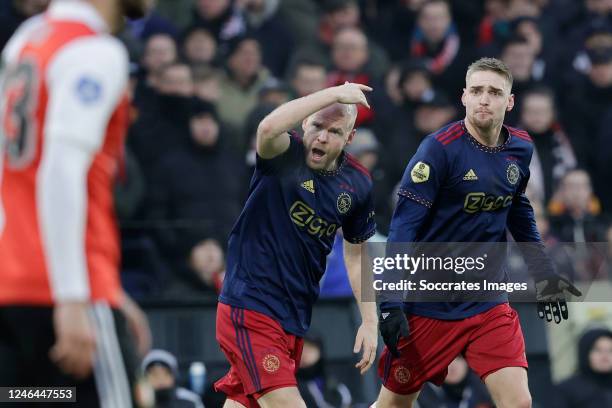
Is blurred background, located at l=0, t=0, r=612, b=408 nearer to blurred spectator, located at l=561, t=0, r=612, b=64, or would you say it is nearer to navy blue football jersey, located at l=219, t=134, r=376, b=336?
blurred spectator, located at l=561, t=0, r=612, b=64

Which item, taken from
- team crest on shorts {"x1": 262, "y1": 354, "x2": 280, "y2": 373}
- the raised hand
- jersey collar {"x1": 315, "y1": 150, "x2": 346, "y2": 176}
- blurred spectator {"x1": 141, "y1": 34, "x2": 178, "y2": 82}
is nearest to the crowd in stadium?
blurred spectator {"x1": 141, "y1": 34, "x2": 178, "y2": 82}

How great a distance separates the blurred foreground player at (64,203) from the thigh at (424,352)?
11.5 ft

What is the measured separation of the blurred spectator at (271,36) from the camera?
1452 centimetres

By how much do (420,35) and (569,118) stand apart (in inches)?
76.3

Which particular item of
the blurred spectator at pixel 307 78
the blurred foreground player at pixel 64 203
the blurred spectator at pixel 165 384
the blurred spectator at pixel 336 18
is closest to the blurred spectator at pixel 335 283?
the blurred spectator at pixel 165 384

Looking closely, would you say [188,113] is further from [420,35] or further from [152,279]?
[420,35]

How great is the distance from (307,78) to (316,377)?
12.0 ft

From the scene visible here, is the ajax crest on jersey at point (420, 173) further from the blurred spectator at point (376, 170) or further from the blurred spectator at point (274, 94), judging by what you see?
the blurred spectator at point (274, 94)

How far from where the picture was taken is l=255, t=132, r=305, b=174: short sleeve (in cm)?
745

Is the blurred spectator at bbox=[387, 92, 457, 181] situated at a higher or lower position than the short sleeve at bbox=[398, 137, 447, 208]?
higher

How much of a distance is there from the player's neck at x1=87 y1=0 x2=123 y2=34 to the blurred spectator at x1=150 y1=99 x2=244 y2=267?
7.24 metres

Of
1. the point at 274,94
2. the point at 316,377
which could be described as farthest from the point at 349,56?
the point at 316,377

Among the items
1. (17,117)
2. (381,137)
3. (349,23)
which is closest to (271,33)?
(349,23)

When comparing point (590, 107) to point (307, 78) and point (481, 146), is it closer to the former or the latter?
point (307, 78)
